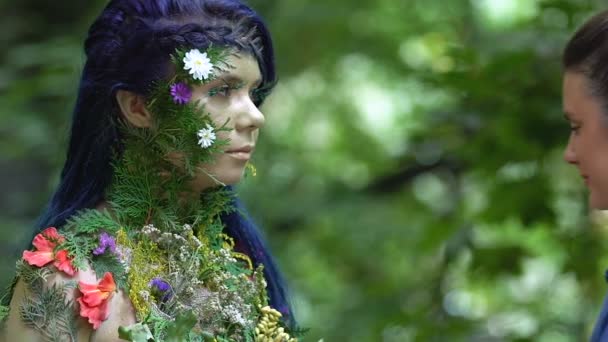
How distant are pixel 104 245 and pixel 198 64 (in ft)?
1.34

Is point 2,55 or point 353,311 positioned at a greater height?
point 2,55

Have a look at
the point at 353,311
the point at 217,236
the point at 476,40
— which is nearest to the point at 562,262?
the point at 353,311

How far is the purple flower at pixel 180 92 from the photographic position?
2.07m

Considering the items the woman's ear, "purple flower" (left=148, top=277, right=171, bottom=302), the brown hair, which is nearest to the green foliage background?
the woman's ear

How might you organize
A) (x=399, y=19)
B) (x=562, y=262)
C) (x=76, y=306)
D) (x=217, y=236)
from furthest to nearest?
(x=399, y=19)
(x=562, y=262)
(x=217, y=236)
(x=76, y=306)

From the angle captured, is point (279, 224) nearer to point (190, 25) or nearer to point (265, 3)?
point (265, 3)

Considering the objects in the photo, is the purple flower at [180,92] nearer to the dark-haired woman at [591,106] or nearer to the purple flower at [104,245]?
the purple flower at [104,245]

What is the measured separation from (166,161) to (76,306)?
370 mm

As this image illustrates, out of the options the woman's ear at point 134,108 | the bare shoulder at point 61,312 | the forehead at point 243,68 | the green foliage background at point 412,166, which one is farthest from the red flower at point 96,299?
the green foliage background at point 412,166

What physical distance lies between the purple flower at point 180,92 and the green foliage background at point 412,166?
66cm

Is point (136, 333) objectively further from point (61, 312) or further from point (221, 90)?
point (221, 90)

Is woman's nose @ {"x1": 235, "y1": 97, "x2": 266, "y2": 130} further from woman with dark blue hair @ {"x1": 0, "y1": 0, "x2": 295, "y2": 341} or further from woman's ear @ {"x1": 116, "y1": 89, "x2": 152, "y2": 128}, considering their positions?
woman's ear @ {"x1": 116, "y1": 89, "x2": 152, "y2": 128}

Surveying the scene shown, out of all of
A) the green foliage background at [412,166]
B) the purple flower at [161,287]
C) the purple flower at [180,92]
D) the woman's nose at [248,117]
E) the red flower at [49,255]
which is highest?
the green foliage background at [412,166]

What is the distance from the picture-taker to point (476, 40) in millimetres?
4934
